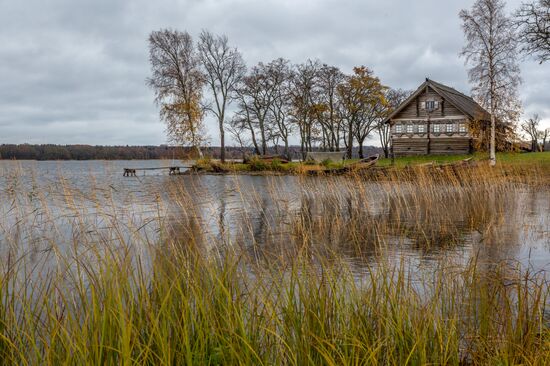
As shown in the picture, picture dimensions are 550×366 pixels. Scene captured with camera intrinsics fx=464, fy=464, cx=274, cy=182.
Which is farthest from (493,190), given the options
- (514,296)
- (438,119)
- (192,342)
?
(438,119)

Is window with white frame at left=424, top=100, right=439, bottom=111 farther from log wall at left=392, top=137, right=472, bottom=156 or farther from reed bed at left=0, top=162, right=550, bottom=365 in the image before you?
reed bed at left=0, top=162, right=550, bottom=365

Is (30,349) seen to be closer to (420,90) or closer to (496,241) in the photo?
(496,241)

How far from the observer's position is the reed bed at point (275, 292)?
309 centimetres

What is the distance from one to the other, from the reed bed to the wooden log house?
81.3 feet

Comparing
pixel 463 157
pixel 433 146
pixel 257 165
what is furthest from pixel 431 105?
pixel 257 165

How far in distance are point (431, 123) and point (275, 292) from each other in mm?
38582

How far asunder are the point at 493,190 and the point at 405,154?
25409 mm

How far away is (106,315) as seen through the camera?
10.2 ft

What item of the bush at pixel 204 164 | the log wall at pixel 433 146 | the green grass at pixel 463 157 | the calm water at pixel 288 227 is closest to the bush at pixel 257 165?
the bush at pixel 204 164

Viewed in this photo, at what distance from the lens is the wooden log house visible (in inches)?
1529

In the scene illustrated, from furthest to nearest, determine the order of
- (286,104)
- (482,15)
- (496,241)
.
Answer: (286,104), (482,15), (496,241)

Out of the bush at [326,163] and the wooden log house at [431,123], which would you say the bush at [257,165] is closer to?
the bush at [326,163]

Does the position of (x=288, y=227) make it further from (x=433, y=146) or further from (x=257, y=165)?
(x=433, y=146)

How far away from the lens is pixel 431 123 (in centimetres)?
4019
